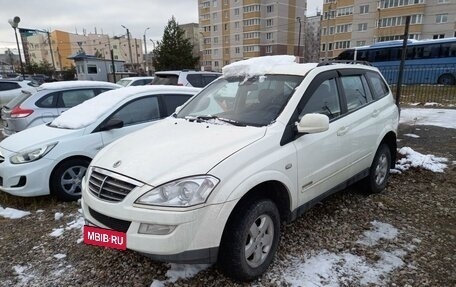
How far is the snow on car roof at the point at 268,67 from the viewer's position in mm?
3541

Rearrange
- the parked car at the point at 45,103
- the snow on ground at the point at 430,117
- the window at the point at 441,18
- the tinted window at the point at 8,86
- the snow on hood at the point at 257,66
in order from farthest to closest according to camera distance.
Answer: the window at the point at 441,18, the tinted window at the point at 8,86, the snow on ground at the point at 430,117, the parked car at the point at 45,103, the snow on hood at the point at 257,66

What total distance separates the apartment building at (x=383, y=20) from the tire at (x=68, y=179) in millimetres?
49430

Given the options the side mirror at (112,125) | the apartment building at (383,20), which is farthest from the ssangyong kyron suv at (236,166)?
the apartment building at (383,20)

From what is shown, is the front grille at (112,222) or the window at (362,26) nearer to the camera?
the front grille at (112,222)

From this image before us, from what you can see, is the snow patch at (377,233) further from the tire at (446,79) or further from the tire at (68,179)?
the tire at (446,79)

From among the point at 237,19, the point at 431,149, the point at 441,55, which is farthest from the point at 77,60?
the point at 237,19

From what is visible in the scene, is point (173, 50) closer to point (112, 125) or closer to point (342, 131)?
point (112, 125)

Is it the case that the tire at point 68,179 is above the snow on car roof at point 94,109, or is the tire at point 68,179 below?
below

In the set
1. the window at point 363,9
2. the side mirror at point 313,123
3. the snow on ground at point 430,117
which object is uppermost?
the window at point 363,9

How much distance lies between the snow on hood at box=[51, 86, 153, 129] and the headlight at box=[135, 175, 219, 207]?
9.47ft

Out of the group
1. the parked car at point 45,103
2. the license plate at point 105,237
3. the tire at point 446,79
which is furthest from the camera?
the tire at point 446,79

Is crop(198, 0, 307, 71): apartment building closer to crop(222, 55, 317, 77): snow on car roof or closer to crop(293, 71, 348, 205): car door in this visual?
crop(222, 55, 317, 77): snow on car roof

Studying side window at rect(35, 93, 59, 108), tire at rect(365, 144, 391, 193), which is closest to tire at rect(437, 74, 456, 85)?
tire at rect(365, 144, 391, 193)

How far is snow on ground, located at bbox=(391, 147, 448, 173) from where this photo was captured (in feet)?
18.2
